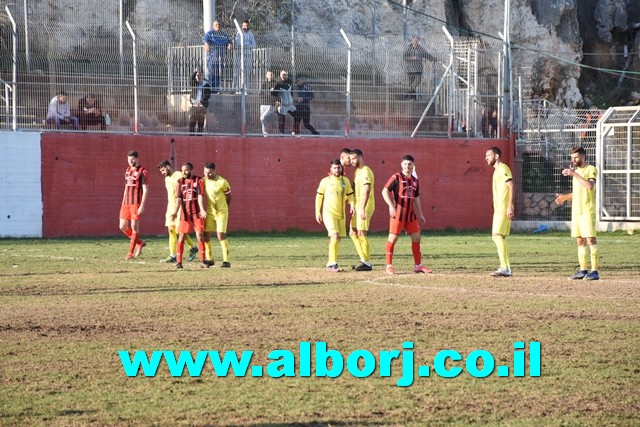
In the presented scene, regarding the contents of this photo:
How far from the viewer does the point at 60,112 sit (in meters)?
30.5

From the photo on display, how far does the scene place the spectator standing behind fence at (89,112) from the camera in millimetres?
30750

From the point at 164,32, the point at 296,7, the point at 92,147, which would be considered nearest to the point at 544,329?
the point at 92,147

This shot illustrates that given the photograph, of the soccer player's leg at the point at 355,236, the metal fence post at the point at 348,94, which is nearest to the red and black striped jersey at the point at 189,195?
the soccer player's leg at the point at 355,236

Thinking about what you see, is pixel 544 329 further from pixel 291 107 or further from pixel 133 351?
pixel 291 107

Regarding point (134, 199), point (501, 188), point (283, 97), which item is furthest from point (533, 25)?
point (501, 188)

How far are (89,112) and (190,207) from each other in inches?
448

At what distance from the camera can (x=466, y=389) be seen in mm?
8672

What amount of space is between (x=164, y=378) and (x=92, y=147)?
73.0 feet

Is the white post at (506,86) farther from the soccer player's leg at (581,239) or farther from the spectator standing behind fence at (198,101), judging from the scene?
the soccer player's leg at (581,239)

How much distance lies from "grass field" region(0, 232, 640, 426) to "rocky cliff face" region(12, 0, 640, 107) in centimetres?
2218

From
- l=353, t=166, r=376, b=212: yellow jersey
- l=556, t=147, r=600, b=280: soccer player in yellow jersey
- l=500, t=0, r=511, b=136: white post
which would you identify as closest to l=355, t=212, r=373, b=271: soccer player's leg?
l=353, t=166, r=376, b=212: yellow jersey

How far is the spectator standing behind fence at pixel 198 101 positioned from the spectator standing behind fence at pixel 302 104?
102 inches

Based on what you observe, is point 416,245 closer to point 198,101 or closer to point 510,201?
point 510,201

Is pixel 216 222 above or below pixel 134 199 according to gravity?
below
